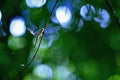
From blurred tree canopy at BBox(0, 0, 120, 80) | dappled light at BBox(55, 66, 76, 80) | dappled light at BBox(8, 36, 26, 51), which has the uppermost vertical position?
blurred tree canopy at BBox(0, 0, 120, 80)

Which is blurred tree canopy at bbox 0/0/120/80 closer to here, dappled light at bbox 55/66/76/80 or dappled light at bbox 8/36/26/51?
dappled light at bbox 8/36/26/51

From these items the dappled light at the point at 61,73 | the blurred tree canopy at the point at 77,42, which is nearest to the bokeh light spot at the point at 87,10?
the blurred tree canopy at the point at 77,42

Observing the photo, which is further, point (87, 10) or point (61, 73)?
point (61, 73)

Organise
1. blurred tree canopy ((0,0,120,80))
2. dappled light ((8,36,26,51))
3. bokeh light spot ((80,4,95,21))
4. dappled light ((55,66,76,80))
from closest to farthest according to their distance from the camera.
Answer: bokeh light spot ((80,4,95,21)) < blurred tree canopy ((0,0,120,80)) < dappled light ((8,36,26,51)) < dappled light ((55,66,76,80))

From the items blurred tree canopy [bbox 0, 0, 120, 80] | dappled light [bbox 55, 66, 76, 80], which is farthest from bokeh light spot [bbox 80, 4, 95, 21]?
dappled light [bbox 55, 66, 76, 80]

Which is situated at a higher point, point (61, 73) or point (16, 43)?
point (16, 43)

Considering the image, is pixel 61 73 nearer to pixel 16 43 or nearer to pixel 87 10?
pixel 16 43

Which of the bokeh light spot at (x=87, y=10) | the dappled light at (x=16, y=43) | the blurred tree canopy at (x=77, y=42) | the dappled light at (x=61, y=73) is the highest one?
Result: the bokeh light spot at (x=87, y=10)

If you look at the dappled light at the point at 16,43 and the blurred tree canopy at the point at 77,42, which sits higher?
the blurred tree canopy at the point at 77,42

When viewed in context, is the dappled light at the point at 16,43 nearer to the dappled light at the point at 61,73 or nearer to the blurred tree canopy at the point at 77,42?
the blurred tree canopy at the point at 77,42

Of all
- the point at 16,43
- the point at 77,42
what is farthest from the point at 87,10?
the point at 16,43

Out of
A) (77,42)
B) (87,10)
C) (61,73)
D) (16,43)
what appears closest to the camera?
(87,10)
